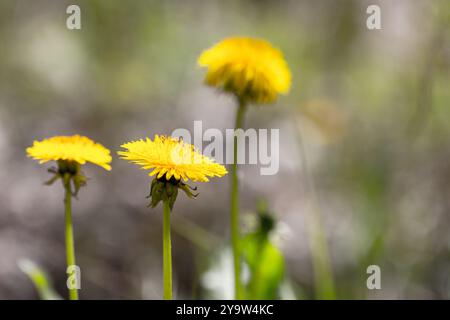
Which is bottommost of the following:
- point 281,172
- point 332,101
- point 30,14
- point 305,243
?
point 305,243

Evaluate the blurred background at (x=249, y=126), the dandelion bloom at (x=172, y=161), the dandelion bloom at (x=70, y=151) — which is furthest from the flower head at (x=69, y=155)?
the blurred background at (x=249, y=126)

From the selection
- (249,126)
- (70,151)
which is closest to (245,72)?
(70,151)

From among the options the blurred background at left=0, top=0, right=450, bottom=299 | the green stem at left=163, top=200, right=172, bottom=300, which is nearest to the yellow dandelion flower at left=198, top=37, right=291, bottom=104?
the blurred background at left=0, top=0, right=450, bottom=299

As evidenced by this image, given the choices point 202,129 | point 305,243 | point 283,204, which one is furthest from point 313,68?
point 305,243

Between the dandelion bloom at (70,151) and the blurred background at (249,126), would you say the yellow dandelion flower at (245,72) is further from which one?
the dandelion bloom at (70,151)

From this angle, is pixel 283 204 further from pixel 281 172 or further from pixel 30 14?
pixel 30 14
